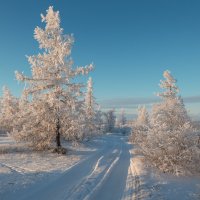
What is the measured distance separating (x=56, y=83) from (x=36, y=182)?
13985 millimetres

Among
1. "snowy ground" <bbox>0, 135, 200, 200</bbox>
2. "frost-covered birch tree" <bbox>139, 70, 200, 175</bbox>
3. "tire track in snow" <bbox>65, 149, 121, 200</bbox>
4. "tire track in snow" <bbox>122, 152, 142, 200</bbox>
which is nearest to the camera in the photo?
"tire track in snow" <bbox>65, 149, 121, 200</bbox>

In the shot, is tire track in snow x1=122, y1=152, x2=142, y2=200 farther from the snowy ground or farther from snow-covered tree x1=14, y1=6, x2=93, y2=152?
snow-covered tree x1=14, y1=6, x2=93, y2=152

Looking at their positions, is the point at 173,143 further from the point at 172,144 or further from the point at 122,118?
the point at 122,118

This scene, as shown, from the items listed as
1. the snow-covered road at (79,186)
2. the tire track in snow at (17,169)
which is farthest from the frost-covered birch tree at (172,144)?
the tire track in snow at (17,169)

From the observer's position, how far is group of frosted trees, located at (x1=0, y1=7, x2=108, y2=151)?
87.6ft

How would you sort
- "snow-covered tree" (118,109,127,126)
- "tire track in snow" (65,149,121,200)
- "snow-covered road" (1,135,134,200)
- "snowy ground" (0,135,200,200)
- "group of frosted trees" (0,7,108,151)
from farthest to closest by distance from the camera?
1. "snow-covered tree" (118,109,127,126)
2. "group of frosted trees" (0,7,108,151)
3. "snowy ground" (0,135,200,200)
4. "tire track in snow" (65,149,121,200)
5. "snow-covered road" (1,135,134,200)

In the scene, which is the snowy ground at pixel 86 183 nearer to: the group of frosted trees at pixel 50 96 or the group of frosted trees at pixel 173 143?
the group of frosted trees at pixel 173 143

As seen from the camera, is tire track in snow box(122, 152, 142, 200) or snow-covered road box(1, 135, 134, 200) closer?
snow-covered road box(1, 135, 134, 200)

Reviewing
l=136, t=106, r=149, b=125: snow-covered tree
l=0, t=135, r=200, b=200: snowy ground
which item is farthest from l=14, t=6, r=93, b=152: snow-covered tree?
l=136, t=106, r=149, b=125: snow-covered tree

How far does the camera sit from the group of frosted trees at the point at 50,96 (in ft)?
87.6

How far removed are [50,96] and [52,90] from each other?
1523mm

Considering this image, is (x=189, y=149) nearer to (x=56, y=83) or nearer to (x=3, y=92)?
(x=56, y=83)

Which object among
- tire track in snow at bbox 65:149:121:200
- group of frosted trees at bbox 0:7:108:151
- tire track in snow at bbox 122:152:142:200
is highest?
group of frosted trees at bbox 0:7:108:151

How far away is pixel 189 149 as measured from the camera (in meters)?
22.4
